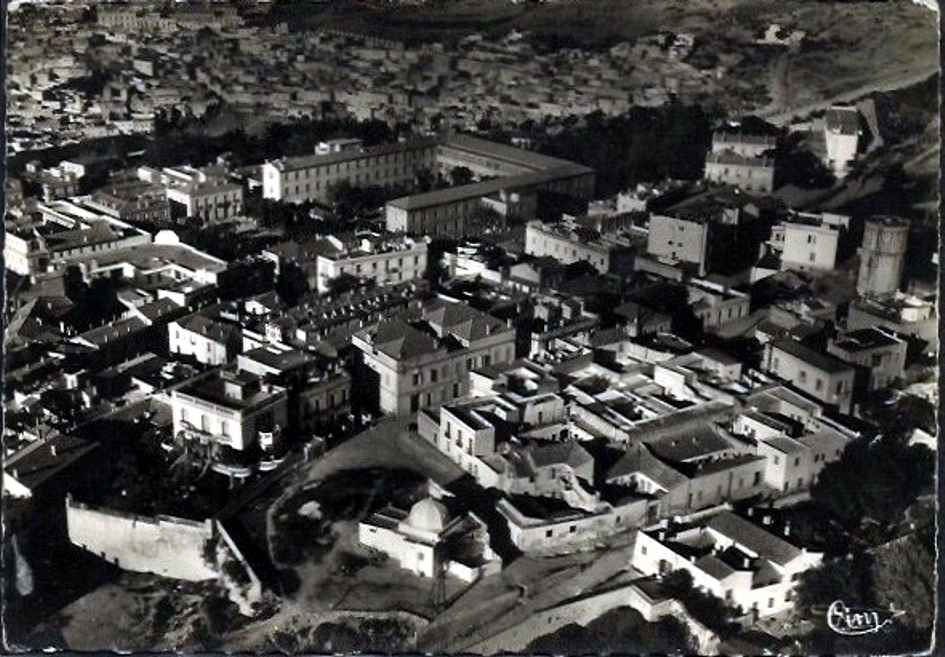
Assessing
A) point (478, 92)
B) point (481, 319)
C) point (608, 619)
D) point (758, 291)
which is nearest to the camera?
point (608, 619)

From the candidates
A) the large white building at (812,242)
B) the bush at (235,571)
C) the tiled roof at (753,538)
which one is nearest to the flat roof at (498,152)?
the large white building at (812,242)

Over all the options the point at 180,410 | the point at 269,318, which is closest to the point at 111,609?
the point at 180,410

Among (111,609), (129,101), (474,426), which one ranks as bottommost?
(111,609)

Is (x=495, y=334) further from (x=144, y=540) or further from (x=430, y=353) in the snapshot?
(x=144, y=540)

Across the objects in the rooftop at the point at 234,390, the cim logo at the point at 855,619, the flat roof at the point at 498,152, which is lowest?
the cim logo at the point at 855,619

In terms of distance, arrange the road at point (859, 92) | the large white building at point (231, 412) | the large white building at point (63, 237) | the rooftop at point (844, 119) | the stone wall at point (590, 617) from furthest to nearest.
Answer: the rooftop at point (844, 119), the large white building at point (63, 237), the road at point (859, 92), the large white building at point (231, 412), the stone wall at point (590, 617)

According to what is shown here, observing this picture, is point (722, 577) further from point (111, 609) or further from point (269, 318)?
point (269, 318)

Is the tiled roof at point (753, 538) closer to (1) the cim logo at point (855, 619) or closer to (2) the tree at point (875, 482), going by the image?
(1) the cim logo at point (855, 619)
